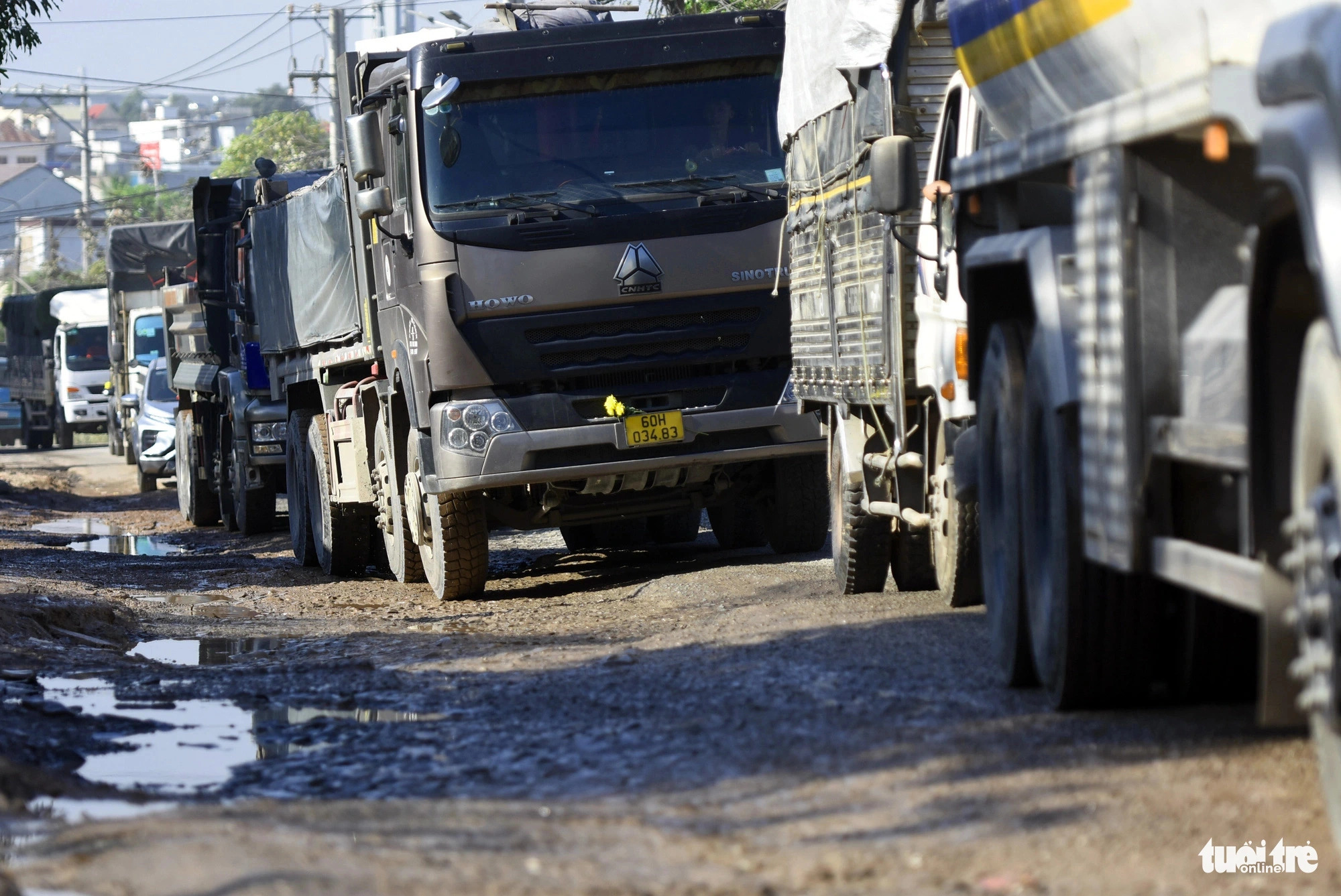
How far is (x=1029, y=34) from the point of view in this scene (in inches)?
227

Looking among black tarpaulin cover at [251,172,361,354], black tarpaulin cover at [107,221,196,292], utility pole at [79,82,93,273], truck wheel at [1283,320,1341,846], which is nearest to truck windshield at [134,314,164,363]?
black tarpaulin cover at [107,221,196,292]

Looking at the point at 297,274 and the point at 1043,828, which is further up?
the point at 297,274

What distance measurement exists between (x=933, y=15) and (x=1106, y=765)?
4571mm

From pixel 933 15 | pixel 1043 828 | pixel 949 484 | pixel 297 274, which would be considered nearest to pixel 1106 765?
pixel 1043 828

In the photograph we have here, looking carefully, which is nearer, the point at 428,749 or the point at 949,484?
the point at 428,749

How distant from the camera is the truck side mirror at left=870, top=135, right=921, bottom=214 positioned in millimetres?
7715

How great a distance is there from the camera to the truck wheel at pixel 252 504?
19688mm

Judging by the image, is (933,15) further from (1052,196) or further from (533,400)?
(533,400)

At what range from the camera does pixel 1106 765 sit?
16.6 ft

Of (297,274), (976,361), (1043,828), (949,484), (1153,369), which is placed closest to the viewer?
(1043,828)

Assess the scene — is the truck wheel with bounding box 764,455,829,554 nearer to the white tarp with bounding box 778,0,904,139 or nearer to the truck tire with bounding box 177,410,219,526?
the white tarp with bounding box 778,0,904,139

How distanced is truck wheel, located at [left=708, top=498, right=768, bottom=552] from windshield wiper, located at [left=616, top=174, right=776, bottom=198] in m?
3.11

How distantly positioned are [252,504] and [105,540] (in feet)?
6.15

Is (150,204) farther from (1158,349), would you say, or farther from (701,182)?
(1158,349)
